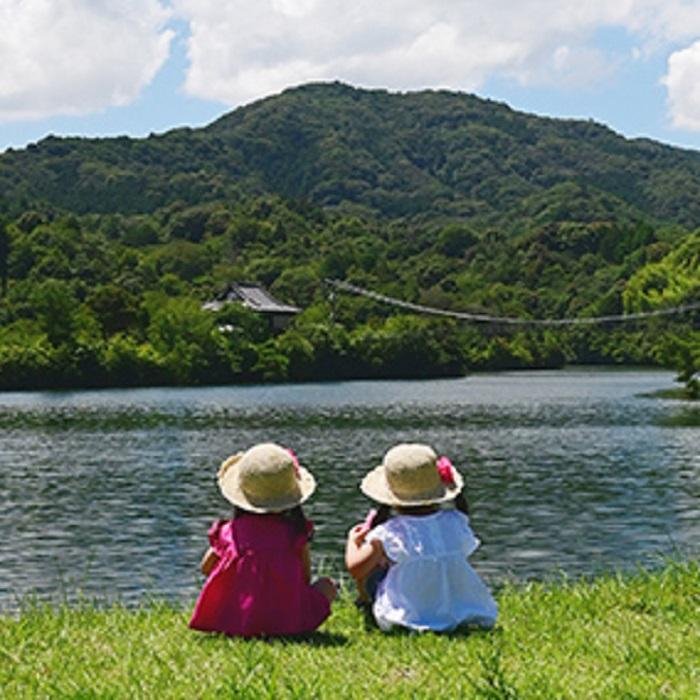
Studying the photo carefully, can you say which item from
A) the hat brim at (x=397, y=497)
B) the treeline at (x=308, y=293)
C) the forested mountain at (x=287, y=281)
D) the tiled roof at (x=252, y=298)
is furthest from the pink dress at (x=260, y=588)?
the tiled roof at (x=252, y=298)

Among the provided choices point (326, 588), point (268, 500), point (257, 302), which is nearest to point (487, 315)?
point (257, 302)

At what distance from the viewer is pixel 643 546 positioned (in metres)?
16.4

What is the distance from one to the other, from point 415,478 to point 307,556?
66cm

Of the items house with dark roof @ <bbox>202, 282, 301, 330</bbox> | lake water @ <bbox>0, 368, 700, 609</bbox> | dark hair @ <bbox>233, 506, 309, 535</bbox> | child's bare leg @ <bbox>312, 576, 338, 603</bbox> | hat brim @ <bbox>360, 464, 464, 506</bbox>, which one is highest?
hat brim @ <bbox>360, 464, 464, 506</bbox>

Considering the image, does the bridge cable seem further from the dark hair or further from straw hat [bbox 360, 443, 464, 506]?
the dark hair

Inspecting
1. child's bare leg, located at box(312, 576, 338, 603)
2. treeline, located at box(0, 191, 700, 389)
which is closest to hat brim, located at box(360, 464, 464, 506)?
child's bare leg, located at box(312, 576, 338, 603)

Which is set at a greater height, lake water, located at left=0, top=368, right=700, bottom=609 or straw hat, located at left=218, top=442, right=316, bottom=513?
straw hat, located at left=218, top=442, right=316, bottom=513

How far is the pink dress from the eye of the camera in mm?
6309

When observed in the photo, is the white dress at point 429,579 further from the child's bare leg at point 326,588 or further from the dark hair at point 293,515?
the dark hair at point 293,515

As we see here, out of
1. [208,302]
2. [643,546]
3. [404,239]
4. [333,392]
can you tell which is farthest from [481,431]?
[404,239]

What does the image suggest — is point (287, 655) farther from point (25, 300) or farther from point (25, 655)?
point (25, 300)

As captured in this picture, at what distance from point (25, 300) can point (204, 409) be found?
39625mm

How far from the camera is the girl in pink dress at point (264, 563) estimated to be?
6.32 m

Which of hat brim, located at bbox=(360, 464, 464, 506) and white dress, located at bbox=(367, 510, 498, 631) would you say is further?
hat brim, located at bbox=(360, 464, 464, 506)
